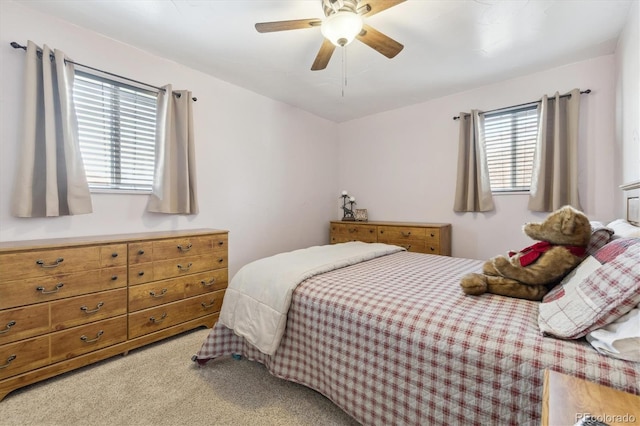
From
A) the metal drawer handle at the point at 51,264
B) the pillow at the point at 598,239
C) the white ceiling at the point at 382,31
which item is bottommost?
the metal drawer handle at the point at 51,264

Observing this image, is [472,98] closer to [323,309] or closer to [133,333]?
[323,309]

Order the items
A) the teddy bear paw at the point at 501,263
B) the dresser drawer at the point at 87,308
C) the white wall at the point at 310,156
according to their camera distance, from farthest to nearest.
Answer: the white wall at the point at 310,156
the dresser drawer at the point at 87,308
the teddy bear paw at the point at 501,263

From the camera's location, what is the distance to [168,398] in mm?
1613

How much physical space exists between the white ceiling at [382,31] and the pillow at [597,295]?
1.75 meters

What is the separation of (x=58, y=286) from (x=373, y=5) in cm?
254

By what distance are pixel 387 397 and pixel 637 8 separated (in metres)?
2.73

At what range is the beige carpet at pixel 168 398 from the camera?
1463 millimetres

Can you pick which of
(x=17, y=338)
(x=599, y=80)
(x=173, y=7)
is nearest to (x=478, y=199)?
(x=599, y=80)

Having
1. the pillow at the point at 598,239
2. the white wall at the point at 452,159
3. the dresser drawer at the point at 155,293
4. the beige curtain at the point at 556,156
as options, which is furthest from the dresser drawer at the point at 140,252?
the beige curtain at the point at 556,156

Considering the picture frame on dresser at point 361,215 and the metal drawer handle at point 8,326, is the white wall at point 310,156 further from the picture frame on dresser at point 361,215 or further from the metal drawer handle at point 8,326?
the metal drawer handle at point 8,326

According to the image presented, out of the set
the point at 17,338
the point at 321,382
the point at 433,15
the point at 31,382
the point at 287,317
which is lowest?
the point at 31,382

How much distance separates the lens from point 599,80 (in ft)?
8.49

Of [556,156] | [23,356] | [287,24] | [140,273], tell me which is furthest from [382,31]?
[23,356]

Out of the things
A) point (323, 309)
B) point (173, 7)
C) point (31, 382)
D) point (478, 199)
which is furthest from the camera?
point (478, 199)
